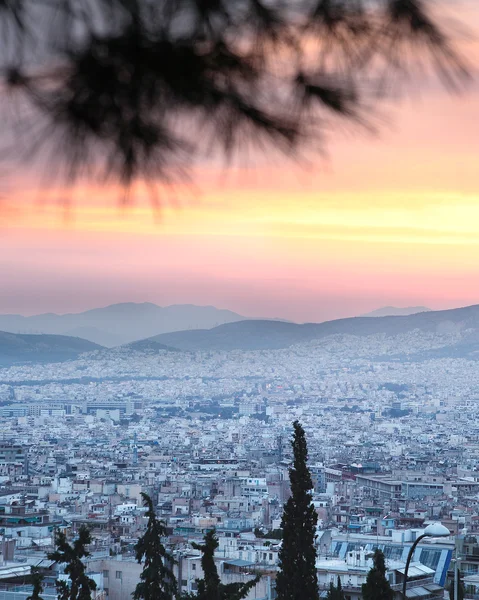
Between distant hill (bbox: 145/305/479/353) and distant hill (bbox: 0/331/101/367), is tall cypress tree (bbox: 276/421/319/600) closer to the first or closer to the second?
distant hill (bbox: 0/331/101/367)

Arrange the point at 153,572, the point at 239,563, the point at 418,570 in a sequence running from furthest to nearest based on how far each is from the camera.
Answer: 1. the point at 239,563
2. the point at 418,570
3. the point at 153,572

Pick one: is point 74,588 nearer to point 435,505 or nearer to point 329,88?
point 329,88

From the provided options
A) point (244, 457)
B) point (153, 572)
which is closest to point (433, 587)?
point (153, 572)

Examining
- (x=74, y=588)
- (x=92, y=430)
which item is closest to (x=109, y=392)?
(x=92, y=430)

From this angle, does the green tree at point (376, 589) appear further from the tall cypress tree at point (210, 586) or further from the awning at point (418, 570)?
the awning at point (418, 570)

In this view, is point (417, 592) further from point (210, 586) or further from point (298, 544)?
point (210, 586)

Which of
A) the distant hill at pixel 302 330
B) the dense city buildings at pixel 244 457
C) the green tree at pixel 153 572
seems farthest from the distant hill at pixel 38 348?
the green tree at pixel 153 572
